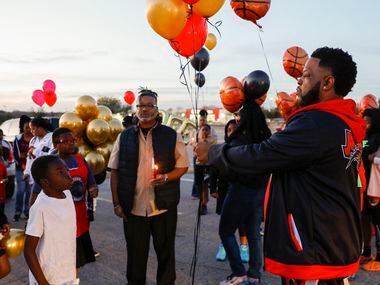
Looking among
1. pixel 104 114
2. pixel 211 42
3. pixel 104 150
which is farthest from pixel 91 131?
pixel 211 42

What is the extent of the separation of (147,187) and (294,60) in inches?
186

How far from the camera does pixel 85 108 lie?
6379 mm

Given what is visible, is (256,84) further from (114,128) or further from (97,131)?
(114,128)

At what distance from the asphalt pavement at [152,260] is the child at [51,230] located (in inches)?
62.1

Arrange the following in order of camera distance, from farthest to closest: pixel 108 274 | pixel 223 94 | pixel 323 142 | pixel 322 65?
1. pixel 223 94
2. pixel 108 274
3. pixel 322 65
4. pixel 323 142

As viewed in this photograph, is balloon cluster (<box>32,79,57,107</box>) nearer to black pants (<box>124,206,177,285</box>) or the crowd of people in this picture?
the crowd of people

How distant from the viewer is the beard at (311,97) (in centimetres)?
189

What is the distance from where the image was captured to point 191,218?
6.55 m

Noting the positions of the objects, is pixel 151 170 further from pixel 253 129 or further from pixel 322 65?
pixel 322 65

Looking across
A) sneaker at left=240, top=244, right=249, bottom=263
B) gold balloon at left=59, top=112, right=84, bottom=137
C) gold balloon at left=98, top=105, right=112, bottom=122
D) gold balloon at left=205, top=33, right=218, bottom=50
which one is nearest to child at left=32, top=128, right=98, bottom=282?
sneaker at left=240, top=244, right=249, bottom=263

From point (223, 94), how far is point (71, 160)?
2.24m

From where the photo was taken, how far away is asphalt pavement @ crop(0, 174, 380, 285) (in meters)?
4.02

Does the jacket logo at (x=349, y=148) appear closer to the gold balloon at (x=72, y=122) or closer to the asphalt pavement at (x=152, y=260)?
the asphalt pavement at (x=152, y=260)

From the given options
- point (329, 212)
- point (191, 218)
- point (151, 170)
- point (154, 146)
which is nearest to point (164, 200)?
point (151, 170)
